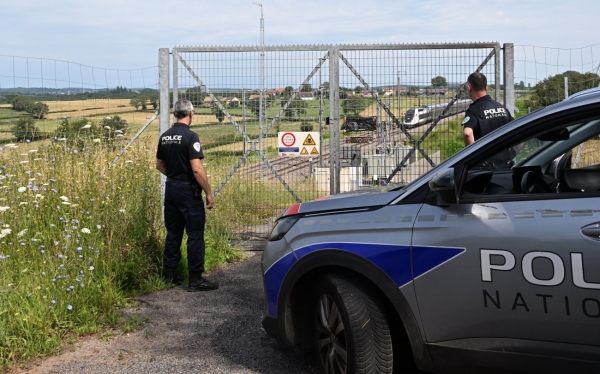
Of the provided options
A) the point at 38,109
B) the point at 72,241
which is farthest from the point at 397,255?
the point at 38,109

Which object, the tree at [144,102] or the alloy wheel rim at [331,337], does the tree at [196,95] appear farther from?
the alloy wheel rim at [331,337]

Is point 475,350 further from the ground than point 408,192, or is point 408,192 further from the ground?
point 408,192

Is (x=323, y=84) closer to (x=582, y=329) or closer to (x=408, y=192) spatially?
(x=408, y=192)

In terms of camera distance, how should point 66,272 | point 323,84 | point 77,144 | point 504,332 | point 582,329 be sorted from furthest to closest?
1. point 323,84
2. point 77,144
3. point 66,272
4. point 504,332
5. point 582,329

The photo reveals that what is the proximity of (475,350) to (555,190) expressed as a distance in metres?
0.99

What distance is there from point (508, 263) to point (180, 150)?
428cm

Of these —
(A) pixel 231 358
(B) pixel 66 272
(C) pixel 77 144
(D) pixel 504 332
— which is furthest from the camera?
(C) pixel 77 144

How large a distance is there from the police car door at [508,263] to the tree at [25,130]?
607cm

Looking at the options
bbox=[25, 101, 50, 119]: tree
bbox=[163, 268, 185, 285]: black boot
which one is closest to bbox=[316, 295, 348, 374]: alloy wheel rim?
bbox=[163, 268, 185, 285]: black boot

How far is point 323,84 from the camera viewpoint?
882cm

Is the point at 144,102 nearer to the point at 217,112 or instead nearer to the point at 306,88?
the point at 217,112

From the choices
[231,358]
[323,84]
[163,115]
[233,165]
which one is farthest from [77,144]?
[231,358]

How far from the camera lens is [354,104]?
8.75 metres

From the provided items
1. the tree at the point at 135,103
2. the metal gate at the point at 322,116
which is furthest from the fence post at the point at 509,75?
the tree at the point at 135,103
